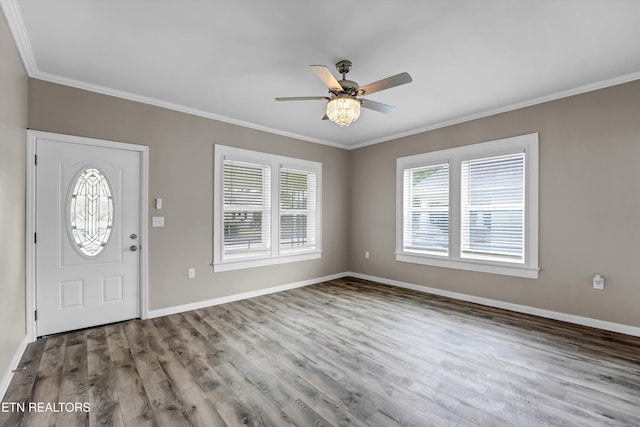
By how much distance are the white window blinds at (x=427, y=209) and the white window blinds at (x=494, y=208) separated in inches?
12.2

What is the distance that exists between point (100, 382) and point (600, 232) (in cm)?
500

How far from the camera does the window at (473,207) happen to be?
3723 millimetres

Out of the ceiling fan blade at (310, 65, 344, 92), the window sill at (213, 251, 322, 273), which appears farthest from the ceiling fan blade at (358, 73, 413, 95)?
the window sill at (213, 251, 322, 273)

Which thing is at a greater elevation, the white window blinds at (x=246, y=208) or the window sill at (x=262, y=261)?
the white window blinds at (x=246, y=208)

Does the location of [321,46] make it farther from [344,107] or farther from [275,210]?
[275,210]

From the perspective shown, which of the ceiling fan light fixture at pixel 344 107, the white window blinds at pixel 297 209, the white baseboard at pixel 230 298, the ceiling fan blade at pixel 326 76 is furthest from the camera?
the white window blinds at pixel 297 209

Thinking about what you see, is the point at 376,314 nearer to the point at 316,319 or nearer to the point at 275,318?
the point at 316,319

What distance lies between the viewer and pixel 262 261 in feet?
15.2

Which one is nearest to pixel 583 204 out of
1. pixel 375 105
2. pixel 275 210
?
pixel 375 105

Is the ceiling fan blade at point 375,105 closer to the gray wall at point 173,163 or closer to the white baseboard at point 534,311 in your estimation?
the gray wall at point 173,163

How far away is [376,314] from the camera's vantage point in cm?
373

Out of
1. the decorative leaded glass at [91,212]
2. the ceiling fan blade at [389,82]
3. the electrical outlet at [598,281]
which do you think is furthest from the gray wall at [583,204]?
the decorative leaded glass at [91,212]

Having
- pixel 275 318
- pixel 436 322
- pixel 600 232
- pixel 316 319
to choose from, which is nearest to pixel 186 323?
pixel 275 318

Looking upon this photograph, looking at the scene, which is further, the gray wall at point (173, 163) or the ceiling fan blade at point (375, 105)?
the gray wall at point (173, 163)
